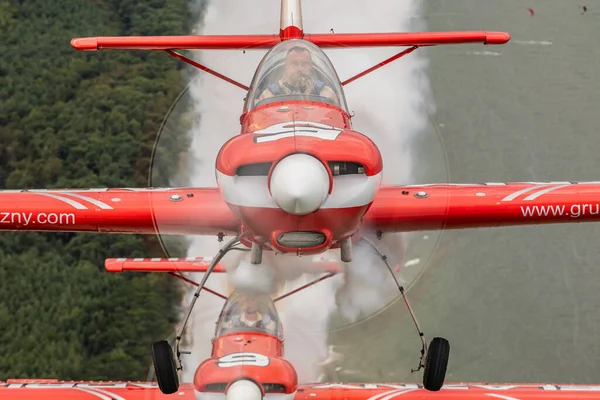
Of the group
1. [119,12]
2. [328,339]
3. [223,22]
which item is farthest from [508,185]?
[119,12]

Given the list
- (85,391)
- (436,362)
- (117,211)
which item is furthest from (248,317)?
(436,362)

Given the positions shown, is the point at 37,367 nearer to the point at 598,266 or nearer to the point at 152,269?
the point at 152,269

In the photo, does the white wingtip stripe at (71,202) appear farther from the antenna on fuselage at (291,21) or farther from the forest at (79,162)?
the forest at (79,162)

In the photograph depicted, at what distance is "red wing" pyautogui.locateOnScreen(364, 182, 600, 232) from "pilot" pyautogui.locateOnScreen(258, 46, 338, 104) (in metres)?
1.27

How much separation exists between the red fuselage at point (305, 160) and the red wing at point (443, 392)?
608 cm

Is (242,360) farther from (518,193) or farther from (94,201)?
(518,193)

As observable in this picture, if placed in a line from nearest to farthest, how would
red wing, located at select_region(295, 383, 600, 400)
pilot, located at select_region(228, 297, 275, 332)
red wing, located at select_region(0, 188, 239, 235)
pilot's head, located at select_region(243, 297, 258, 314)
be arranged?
red wing, located at select_region(0, 188, 239, 235)
pilot's head, located at select_region(243, 297, 258, 314)
pilot, located at select_region(228, 297, 275, 332)
red wing, located at select_region(295, 383, 600, 400)

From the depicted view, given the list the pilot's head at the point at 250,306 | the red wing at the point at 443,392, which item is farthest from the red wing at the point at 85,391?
the red wing at the point at 443,392

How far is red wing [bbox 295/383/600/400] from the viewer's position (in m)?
17.4

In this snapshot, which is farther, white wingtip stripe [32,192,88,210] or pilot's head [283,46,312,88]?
white wingtip stripe [32,192,88,210]

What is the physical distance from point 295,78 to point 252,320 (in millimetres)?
4675

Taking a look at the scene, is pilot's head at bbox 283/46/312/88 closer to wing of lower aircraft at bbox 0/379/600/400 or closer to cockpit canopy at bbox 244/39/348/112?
cockpit canopy at bbox 244/39/348/112

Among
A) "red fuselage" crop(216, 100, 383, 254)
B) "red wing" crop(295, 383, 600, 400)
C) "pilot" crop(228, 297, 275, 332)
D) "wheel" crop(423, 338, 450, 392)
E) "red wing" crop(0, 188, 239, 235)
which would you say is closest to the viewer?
"red fuselage" crop(216, 100, 383, 254)

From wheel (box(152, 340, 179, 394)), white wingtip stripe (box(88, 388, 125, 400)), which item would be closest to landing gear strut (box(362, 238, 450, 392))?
wheel (box(152, 340, 179, 394))
